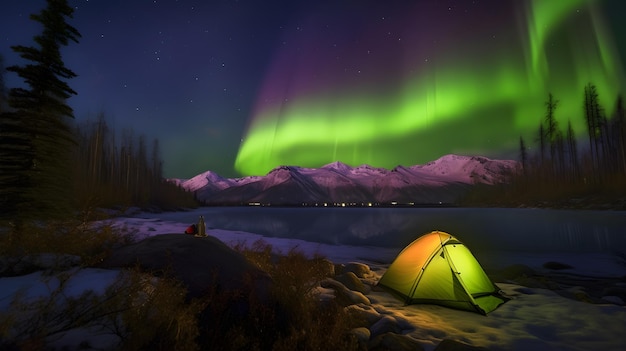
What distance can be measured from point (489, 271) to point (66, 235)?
19.0 m

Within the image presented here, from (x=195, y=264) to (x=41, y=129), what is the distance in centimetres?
1114

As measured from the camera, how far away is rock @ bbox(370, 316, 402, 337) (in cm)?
769

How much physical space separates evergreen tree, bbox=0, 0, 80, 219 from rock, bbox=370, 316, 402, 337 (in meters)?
13.1

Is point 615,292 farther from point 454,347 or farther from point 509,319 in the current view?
point 454,347

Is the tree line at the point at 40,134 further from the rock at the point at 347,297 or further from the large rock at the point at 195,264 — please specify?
the rock at the point at 347,297

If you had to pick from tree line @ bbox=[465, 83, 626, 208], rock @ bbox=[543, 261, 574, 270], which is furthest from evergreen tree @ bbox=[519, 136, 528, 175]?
rock @ bbox=[543, 261, 574, 270]

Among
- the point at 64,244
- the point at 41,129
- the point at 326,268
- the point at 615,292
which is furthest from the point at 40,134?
the point at 615,292

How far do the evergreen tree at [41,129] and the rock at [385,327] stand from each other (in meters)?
13.1

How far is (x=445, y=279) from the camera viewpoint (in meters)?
10.2

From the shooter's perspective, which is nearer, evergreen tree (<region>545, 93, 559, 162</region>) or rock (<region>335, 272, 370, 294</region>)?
rock (<region>335, 272, 370, 294</region>)

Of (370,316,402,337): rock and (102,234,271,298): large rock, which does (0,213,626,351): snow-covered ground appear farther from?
(102,234,271,298): large rock

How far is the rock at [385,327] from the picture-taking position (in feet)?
25.2

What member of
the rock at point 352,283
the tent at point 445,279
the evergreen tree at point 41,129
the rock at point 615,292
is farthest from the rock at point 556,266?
the evergreen tree at point 41,129

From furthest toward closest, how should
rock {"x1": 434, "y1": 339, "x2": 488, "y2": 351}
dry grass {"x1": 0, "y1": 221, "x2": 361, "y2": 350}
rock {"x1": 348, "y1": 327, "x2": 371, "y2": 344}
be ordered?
rock {"x1": 348, "y1": 327, "x2": 371, "y2": 344} → rock {"x1": 434, "y1": 339, "x2": 488, "y2": 351} → dry grass {"x1": 0, "y1": 221, "x2": 361, "y2": 350}
